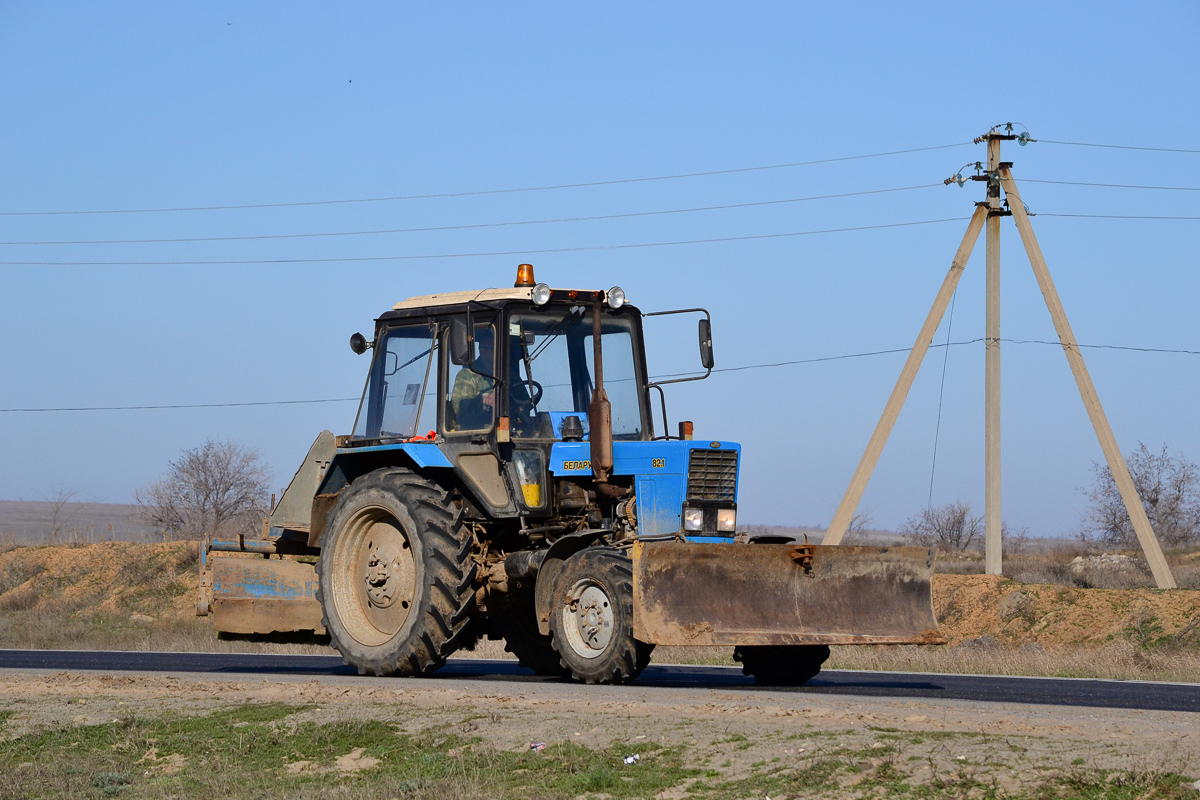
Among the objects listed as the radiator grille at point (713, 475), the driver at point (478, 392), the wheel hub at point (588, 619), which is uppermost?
the driver at point (478, 392)

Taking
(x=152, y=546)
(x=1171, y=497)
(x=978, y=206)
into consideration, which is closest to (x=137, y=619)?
(x=152, y=546)

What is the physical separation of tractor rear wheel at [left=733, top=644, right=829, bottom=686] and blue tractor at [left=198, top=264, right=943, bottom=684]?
0.02 m

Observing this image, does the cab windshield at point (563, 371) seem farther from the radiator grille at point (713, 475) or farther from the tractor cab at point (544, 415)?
the radiator grille at point (713, 475)

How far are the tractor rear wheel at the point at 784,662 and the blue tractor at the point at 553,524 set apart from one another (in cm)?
2

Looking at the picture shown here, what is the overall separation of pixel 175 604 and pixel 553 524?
68.3ft

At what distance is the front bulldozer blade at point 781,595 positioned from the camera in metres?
10.4

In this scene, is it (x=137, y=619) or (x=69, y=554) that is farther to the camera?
(x=69, y=554)

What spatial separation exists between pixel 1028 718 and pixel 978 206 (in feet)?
63.5

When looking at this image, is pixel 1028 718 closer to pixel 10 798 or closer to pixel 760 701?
pixel 760 701

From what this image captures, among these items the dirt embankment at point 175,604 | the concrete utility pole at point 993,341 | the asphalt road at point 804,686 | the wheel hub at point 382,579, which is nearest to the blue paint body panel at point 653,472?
the asphalt road at point 804,686

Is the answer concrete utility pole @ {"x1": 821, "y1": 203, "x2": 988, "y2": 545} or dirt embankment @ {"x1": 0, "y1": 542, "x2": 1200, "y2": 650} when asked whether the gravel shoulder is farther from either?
concrete utility pole @ {"x1": 821, "y1": 203, "x2": 988, "y2": 545}

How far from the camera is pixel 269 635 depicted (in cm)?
1342

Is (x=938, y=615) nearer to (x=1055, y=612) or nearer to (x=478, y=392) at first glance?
(x=1055, y=612)

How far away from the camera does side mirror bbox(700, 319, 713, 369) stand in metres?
11.9
